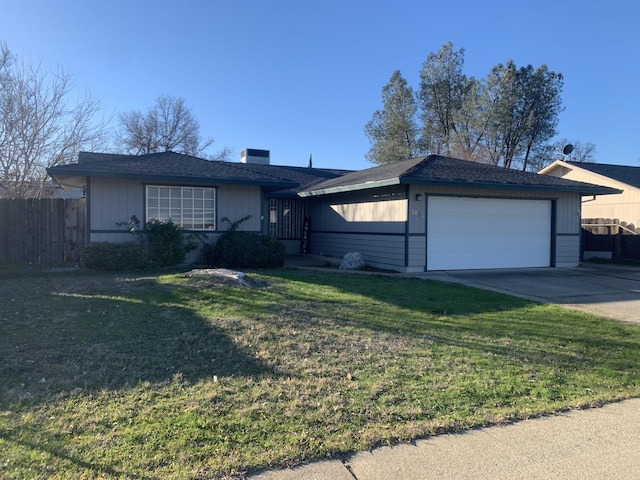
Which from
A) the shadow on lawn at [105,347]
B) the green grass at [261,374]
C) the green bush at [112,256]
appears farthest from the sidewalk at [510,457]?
the green bush at [112,256]

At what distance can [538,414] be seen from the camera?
3.92 m

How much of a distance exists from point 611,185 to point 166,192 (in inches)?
751

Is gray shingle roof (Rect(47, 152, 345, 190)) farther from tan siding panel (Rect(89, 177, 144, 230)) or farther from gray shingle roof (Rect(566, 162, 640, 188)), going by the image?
gray shingle roof (Rect(566, 162, 640, 188))

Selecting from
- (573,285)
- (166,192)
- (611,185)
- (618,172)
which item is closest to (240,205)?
(166,192)

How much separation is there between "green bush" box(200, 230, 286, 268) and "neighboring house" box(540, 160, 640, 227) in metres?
13.1

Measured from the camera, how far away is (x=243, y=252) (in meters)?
12.7

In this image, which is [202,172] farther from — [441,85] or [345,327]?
[441,85]

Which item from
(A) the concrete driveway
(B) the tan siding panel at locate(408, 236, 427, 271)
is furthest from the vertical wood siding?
(A) the concrete driveway

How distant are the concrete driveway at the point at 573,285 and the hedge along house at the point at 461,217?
1.96 feet

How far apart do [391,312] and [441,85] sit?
28404 millimetres

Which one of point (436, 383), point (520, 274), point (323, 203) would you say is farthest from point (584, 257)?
point (436, 383)

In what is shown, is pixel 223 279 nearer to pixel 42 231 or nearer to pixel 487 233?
pixel 42 231

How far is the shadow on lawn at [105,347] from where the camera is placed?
173 inches

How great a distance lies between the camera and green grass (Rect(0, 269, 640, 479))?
10.6 ft
